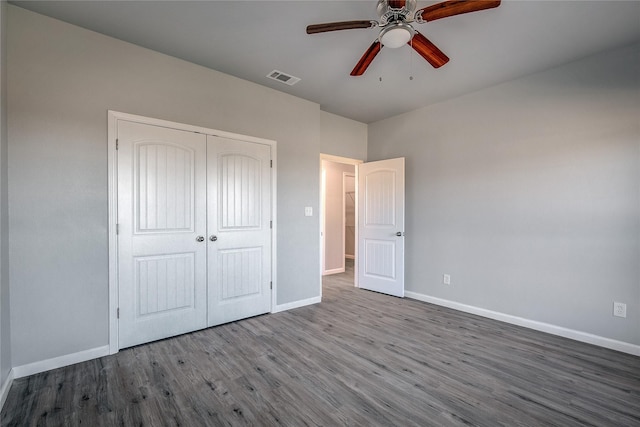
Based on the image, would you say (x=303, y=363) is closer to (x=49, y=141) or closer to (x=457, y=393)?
(x=457, y=393)

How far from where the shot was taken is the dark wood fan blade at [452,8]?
162cm

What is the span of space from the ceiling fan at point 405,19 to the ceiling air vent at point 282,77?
1415 millimetres

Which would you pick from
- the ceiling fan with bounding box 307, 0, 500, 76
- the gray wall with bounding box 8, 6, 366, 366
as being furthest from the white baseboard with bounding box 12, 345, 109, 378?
the ceiling fan with bounding box 307, 0, 500, 76

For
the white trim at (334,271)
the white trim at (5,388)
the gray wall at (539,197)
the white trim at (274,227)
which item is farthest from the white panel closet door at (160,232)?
the white trim at (334,271)

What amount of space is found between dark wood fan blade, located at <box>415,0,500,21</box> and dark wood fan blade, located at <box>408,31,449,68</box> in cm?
16

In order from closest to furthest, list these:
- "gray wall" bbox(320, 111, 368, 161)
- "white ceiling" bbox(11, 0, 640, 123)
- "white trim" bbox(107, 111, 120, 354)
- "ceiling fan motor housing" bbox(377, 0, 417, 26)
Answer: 1. "ceiling fan motor housing" bbox(377, 0, 417, 26)
2. "white ceiling" bbox(11, 0, 640, 123)
3. "white trim" bbox(107, 111, 120, 354)
4. "gray wall" bbox(320, 111, 368, 161)

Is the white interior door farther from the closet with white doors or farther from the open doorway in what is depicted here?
the closet with white doors

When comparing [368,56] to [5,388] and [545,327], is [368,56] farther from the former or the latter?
[5,388]

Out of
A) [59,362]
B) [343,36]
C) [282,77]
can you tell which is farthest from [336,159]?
[59,362]

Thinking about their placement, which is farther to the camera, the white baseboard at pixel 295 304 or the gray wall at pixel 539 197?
the white baseboard at pixel 295 304

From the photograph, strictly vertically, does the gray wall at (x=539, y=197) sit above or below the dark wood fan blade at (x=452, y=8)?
below

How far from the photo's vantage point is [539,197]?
3.16 meters

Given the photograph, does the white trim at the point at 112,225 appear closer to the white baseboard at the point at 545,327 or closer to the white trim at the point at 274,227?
the white trim at the point at 274,227

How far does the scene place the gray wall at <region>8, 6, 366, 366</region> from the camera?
2217mm
